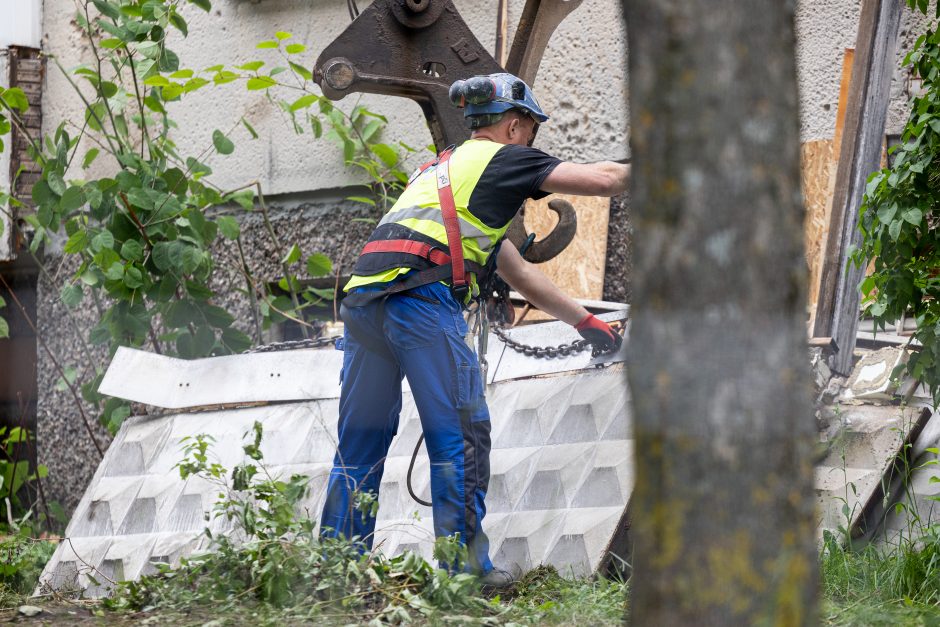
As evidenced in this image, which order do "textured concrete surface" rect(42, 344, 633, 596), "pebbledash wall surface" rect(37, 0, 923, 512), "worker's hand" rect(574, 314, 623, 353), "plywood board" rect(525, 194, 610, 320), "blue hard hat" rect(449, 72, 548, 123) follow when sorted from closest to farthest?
A: "blue hard hat" rect(449, 72, 548, 123), "textured concrete surface" rect(42, 344, 633, 596), "worker's hand" rect(574, 314, 623, 353), "pebbledash wall surface" rect(37, 0, 923, 512), "plywood board" rect(525, 194, 610, 320)

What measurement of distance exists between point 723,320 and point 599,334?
3.22 meters

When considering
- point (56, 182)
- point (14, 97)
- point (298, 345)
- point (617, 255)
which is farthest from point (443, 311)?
point (14, 97)

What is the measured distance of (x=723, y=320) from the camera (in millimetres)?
1551

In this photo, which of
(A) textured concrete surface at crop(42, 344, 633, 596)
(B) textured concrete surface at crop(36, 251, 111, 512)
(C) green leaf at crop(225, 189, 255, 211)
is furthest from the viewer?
(B) textured concrete surface at crop(36, 251, 111, 512)

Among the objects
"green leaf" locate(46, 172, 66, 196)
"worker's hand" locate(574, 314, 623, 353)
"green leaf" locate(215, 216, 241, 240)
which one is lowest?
"worker's hand" locate(574, 314, 623, 353)

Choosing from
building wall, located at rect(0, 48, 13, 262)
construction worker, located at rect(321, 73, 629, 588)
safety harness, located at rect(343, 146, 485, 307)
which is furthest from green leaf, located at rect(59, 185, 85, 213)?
safety harness, located at rect(343, 146, 485, 307)

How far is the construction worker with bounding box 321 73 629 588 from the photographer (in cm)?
398

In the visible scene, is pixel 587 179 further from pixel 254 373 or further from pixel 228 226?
pixel 228 226

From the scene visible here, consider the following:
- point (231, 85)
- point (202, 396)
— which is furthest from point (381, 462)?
point (231, 85)

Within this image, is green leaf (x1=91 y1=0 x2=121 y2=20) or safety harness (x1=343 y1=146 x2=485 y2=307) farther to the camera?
green leaf (x1=91 y1=0 x2=121 y2=20)

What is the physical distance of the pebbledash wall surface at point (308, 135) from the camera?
569 cm

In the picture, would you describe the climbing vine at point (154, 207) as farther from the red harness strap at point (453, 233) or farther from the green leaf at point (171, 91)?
the red harness strap at point (453, 233)

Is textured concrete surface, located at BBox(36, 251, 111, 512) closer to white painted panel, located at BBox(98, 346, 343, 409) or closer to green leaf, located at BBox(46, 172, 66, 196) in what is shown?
green leaf, located at BBox(46, 172, 66, 196)

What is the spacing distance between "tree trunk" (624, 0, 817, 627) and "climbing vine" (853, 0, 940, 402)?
100 inches
